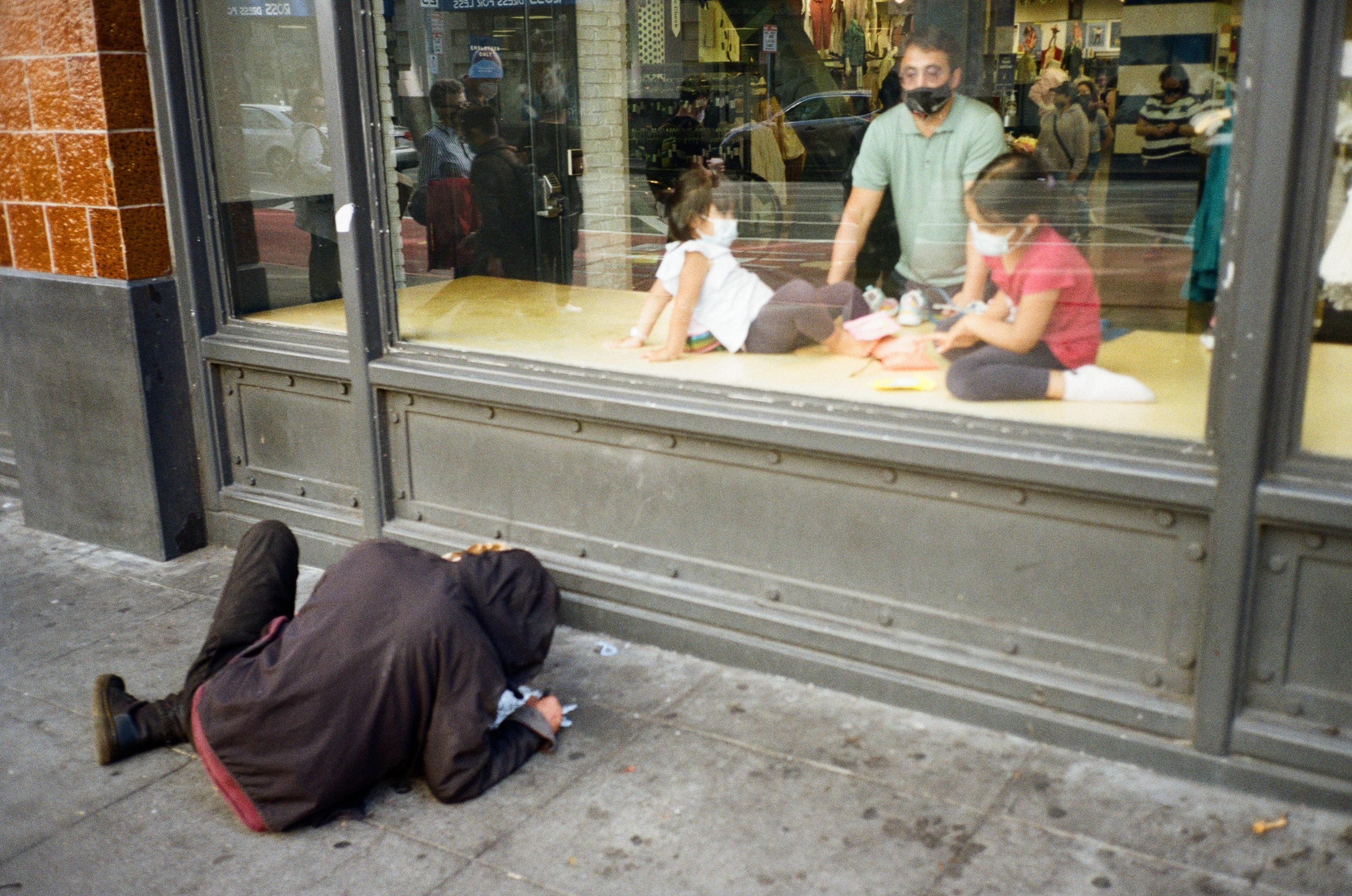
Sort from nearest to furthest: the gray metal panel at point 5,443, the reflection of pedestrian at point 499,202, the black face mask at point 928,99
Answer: the black face mask at point 928,99 < the reflection of pedestrian at point 499,202 < the gray metal panel at point 5,443

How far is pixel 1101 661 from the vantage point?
321 centimetres

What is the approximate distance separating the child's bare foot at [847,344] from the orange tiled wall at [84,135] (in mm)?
2716

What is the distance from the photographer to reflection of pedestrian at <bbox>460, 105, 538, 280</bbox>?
5.00 metres

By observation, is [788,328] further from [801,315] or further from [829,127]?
[829,127]

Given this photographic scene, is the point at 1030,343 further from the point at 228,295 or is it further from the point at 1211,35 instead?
the point at 228,295

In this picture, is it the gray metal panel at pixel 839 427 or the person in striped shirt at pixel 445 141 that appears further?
the person in striped shirt at pixel 445 141

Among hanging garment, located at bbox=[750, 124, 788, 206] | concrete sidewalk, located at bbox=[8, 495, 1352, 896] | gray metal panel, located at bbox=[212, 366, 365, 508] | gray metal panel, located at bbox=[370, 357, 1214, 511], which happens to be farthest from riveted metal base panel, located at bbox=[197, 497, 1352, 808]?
hanging garment, located at bbox=[750, 124, 788, 206]

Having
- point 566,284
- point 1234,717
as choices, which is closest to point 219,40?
point 566,284

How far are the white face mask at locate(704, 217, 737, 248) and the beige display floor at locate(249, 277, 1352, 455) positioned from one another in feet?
1.16

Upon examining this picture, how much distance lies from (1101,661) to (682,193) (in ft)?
7.55

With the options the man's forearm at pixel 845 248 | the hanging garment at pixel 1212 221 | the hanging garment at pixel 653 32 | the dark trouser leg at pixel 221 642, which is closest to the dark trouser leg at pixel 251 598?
the dark trouser leg at pixel 221 642

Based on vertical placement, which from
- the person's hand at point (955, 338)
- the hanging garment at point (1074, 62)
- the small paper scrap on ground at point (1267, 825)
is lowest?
the small paper scrap on ground at point (1267, 825)

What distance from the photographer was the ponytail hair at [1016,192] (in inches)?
143

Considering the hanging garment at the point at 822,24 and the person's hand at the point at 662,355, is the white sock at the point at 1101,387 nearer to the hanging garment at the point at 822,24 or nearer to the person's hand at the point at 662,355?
the person's hand at the point at 662,355
